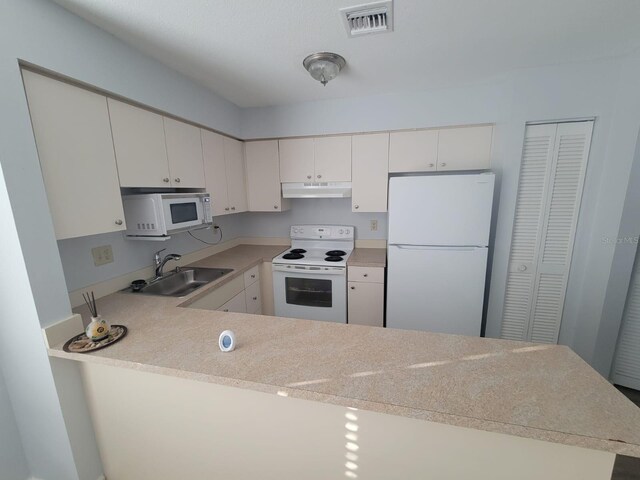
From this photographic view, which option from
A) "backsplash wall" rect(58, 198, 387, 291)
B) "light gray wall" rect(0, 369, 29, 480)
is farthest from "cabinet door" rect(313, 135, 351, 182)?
"light gray wall" rect(0, 369, 29, 480)

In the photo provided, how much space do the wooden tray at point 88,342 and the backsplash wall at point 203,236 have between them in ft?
1.67

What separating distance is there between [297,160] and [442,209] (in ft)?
4.96

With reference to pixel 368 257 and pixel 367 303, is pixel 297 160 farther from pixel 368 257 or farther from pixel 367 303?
pixel 367 303

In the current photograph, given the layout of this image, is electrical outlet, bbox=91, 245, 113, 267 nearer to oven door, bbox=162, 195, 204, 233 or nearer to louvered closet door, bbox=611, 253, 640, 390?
oven door, bbox=162, 195, 204, 233

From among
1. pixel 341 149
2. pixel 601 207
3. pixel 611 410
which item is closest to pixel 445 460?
pixel 611 410

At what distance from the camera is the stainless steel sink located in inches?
79.7

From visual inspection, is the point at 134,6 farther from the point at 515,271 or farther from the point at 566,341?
the point at 566,341

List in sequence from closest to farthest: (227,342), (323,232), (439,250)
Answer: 1. (227,342)
2. (439,250)
3. (323,232)

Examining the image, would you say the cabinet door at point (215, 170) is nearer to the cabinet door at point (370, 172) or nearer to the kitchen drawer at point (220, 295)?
the kitchen drawer at point (220, 295)

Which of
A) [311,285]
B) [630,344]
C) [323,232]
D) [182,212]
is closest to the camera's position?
[182,212]

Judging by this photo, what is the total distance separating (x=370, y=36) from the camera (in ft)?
4.79

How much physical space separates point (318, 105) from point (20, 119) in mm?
2130

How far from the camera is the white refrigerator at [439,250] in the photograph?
2068 millimetres

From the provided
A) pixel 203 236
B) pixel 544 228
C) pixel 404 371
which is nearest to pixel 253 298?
pixel 203 236
